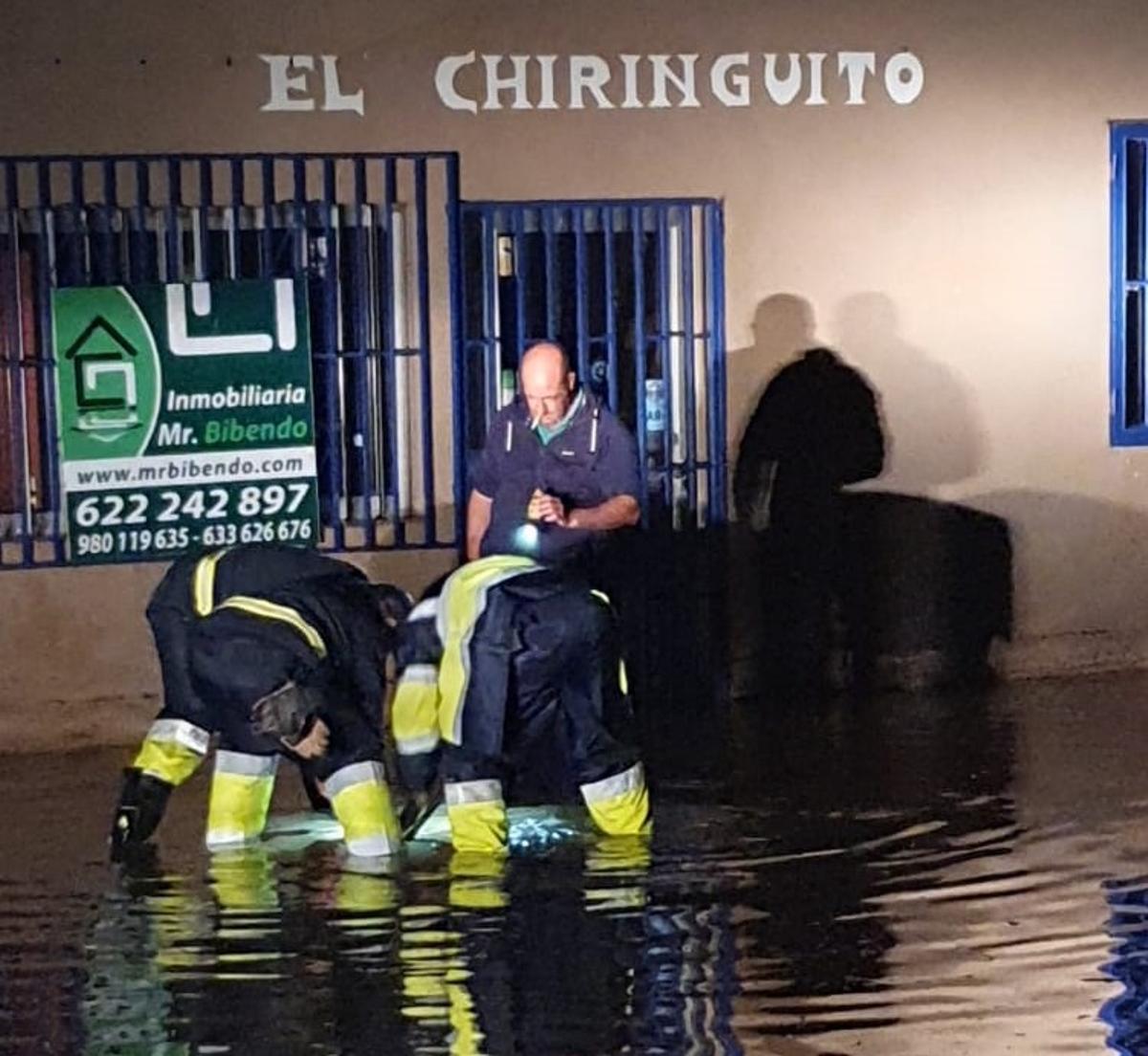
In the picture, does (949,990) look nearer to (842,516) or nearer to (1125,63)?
(842,516)

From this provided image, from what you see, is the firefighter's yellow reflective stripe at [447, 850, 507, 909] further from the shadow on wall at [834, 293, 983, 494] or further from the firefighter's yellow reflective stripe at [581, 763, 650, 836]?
the shadow on wall at [834, 293, 983, 494]

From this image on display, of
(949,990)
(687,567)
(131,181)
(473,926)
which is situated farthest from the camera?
(687,567)

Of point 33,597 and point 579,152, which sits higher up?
point 579,152

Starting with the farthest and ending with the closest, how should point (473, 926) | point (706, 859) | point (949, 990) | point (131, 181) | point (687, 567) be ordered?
point (687, 567) → point (131, 181) → point (706, 859) → point (473, 926) → point (949, 990)

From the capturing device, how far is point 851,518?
38.5 feet

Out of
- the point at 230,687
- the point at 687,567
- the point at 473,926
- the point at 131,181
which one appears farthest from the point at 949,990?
the point at 131,181

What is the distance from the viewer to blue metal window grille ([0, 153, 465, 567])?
10797mm

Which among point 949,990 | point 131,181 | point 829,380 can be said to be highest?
point 131,181

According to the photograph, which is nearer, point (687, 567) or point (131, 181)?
point (131, 181)

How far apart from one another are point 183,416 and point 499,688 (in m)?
3.24

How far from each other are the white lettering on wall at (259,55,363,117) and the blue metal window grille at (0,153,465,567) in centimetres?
23

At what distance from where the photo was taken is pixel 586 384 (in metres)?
11.4

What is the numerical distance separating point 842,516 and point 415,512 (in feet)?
6.54

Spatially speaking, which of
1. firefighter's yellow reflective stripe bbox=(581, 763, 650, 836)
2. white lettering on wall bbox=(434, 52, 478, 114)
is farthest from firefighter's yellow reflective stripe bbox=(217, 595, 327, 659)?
white lettering on wall bbox=(434, 52, 478, 114)
